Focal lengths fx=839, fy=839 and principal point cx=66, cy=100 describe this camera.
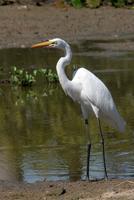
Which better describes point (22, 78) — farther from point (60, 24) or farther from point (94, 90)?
point (60, 24)

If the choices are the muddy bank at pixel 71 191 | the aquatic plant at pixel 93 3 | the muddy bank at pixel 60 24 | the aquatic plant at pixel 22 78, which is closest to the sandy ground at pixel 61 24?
the muddy bank at pixel 60 24

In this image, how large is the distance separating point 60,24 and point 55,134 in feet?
44.6

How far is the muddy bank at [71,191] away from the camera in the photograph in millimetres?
8172

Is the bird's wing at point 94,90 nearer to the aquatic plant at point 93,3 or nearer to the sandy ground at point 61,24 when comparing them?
the sandy ground at point 61,24

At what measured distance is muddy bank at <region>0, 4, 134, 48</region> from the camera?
24094 mm

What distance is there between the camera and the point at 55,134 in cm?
1216

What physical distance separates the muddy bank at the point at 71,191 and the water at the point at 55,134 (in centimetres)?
68

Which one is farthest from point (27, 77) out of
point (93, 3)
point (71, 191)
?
point (93, 3)

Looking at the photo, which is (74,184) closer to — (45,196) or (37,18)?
(45,196)

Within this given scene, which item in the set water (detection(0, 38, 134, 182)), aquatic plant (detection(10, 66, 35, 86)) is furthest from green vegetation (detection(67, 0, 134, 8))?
aquatic plant (detection(10, 66, 35, 86))

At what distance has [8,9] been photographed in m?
26.6

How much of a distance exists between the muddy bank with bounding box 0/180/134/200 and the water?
68cm

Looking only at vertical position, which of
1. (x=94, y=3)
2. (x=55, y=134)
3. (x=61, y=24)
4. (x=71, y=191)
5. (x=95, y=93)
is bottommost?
(x=61, y=24)

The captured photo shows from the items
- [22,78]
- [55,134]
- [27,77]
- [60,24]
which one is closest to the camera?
[55,134]
